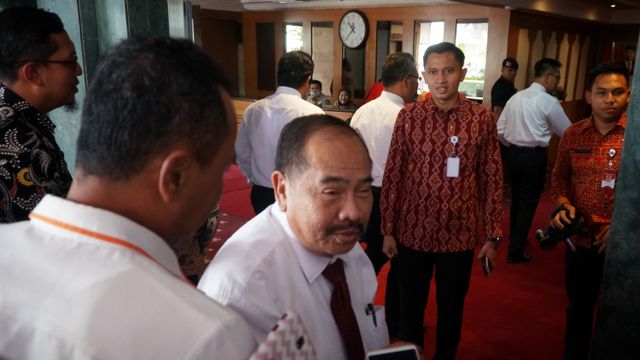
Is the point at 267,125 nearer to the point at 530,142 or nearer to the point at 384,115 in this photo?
the point at 384,115

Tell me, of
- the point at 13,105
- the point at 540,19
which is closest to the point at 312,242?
the point at 13,105

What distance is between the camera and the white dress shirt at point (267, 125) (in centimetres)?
296

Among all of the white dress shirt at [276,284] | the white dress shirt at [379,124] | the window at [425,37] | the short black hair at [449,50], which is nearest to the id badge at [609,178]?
the short black hair at [449,50]

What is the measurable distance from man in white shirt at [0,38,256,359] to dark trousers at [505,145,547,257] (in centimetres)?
353

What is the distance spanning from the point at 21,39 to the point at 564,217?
7.17 feet

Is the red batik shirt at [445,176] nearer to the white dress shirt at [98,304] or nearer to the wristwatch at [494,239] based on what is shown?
the wristwatch at [494,239]

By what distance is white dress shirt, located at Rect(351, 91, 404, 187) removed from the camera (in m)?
2.95

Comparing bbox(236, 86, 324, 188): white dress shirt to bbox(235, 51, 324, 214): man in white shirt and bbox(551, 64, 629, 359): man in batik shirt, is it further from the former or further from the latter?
bbox(551, 64, 629, 359): man in batik shirt

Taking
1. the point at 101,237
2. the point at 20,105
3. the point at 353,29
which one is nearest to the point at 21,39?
the point at 20,105

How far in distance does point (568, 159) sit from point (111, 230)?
7.31 ft

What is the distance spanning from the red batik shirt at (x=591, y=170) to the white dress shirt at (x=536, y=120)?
5.37ft

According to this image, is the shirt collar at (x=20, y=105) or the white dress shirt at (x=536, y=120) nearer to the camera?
the shirt collar at (x=20, y=105)

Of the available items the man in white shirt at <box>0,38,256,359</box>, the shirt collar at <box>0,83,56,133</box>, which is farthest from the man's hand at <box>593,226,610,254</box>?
the shirt collar at <box>0,83,56,133</box>

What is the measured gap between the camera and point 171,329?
1.72ft
